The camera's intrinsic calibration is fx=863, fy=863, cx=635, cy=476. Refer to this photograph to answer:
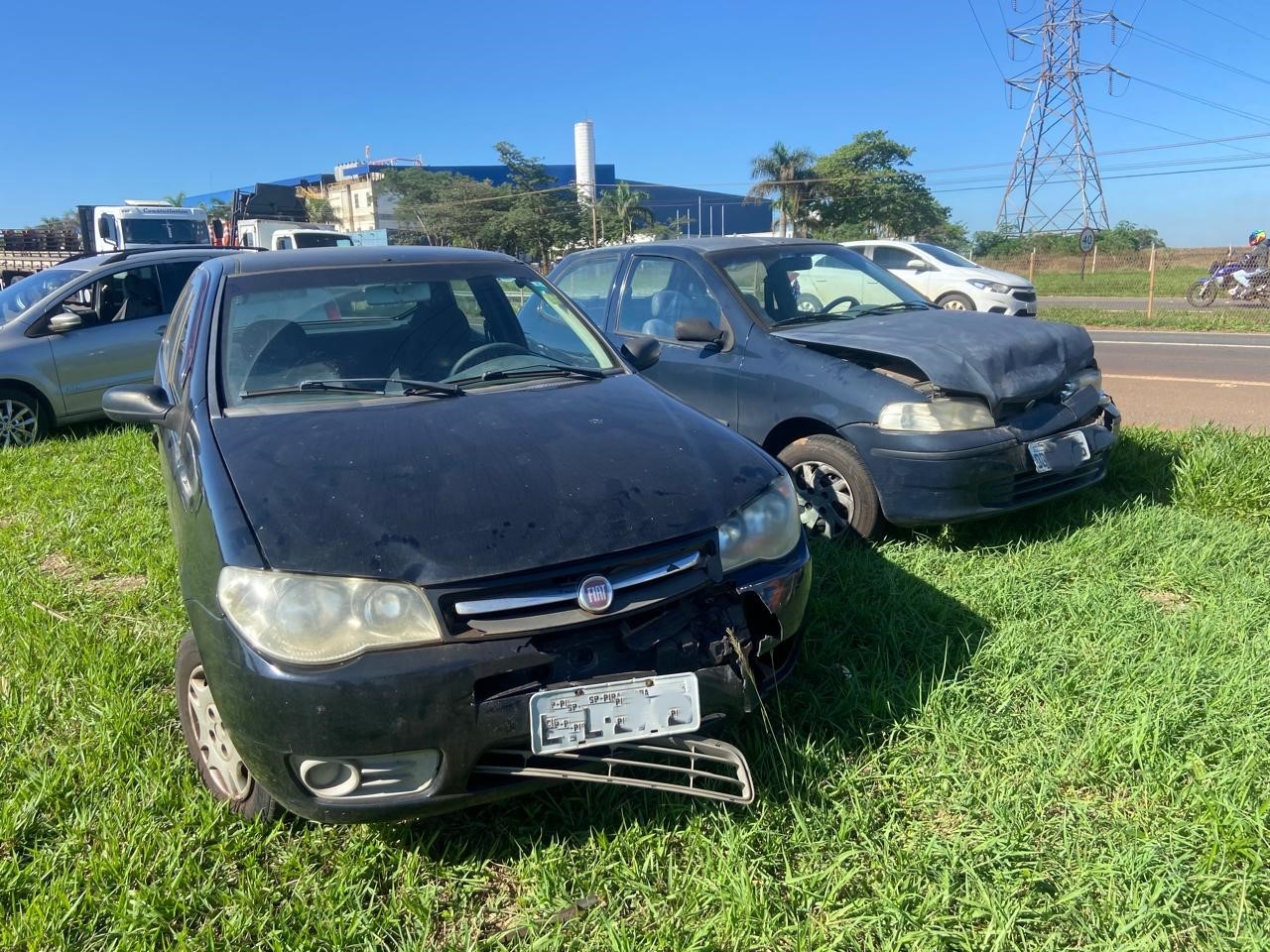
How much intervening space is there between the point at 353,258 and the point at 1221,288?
2125cm

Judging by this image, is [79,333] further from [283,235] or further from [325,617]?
[283,235]

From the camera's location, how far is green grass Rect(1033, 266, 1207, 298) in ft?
85.4

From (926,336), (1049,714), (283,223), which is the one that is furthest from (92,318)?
(283,223)

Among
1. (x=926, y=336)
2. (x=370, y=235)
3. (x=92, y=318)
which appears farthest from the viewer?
(x=370, y=235)

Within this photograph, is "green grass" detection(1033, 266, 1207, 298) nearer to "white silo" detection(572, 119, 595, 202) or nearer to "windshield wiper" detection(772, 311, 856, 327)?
"windshield wiper" detection(772, 311, 856, 327)

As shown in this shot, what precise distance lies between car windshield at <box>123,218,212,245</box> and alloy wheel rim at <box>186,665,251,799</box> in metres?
19.7

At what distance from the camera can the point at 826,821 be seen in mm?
2354

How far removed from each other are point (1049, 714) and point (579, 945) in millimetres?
1689

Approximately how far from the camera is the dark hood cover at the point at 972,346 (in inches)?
157

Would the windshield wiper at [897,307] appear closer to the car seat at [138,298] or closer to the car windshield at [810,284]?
the car windshield at [810,284]

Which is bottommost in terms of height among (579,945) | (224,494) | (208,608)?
(579,945)

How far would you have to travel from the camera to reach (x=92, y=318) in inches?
288

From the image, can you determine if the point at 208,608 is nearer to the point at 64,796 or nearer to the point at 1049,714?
the point at 64,796

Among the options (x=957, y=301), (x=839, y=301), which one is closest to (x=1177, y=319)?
(x=957, y=301)
